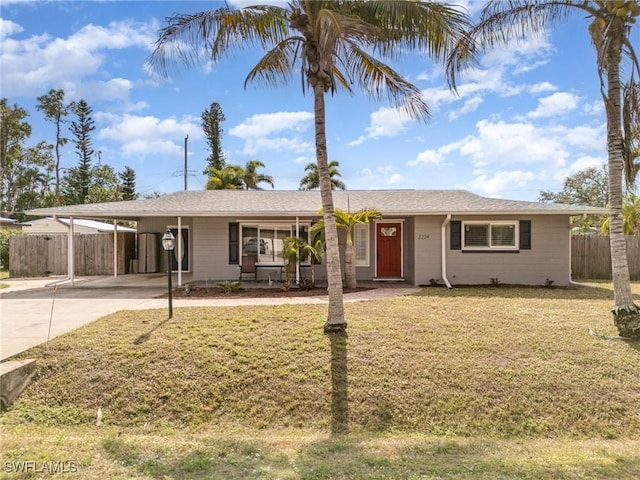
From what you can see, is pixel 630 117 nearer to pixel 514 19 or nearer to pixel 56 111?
pixel 514 19

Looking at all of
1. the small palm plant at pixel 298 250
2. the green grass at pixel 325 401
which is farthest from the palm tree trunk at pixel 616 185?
the small palm plant at pixel 298 250

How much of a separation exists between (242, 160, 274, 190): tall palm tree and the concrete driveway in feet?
49.9

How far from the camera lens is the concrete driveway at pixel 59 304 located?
6.49 m

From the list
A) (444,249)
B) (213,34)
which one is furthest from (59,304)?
(444,249)

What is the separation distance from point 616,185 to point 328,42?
5.91m

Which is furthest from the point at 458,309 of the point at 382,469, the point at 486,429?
the point at 382,469

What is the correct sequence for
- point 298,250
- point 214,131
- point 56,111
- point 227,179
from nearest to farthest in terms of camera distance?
point 298,250 → point 227,179 → point 56,111 → point 214,131

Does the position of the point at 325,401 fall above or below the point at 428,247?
below

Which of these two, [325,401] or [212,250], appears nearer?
[325,401]

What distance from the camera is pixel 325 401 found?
16.0ft

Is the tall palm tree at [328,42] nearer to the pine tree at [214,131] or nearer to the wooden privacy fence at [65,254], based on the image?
the wooden privacy fence at [65,254]

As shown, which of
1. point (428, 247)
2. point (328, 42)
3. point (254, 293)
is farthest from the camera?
point (428, 247)

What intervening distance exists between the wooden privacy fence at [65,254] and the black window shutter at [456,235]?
13341 millimetres

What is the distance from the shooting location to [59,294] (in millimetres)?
11000
